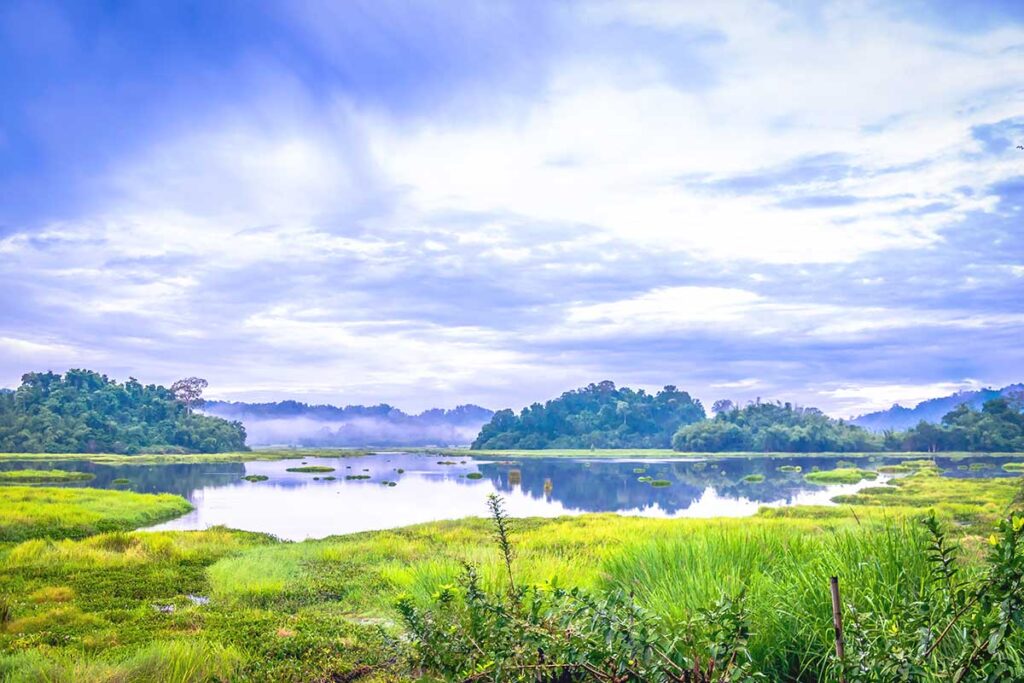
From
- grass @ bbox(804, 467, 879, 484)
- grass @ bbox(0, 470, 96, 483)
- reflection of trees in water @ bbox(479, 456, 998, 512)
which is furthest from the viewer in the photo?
grass @ bbox(804, 467, 879, 484)

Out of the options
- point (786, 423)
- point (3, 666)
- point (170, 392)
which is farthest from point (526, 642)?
point (170, 392)

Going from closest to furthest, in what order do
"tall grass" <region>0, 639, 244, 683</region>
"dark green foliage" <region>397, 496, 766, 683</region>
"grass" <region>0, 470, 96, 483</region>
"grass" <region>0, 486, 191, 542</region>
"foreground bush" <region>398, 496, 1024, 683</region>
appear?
"foreground bush" <region>398, 496, 1024, 683</region>, "dark green foliage" <region>397, 496, 766, 683</region>, "tall grass" <region>0, 639, 244, 683</region>, "grass" <region>0, 486, 191, 542</region>, "grass" <region>0, 470, 96, 483</region>

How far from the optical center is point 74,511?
24281 millimetres

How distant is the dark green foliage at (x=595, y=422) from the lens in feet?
566

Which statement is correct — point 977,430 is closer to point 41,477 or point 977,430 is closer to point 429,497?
point 429,497

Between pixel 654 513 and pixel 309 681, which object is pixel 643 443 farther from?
pixel 309 681

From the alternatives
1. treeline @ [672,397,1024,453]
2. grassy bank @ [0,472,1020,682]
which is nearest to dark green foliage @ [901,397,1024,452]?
treeline @ [672,397,1024,453]

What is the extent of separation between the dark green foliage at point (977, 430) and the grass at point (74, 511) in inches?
3948

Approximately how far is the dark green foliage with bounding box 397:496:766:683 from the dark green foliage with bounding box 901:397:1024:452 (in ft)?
362

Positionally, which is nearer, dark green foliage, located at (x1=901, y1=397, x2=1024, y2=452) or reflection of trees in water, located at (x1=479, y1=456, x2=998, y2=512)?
reflection of trees in water, located at (x1=479, y1=456, x2=998, y2=512)

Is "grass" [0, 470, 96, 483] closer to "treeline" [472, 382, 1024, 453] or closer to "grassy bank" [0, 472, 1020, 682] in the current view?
"grassy bank" [0, 472, 1020, 682]

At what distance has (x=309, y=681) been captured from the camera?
6.92 meters

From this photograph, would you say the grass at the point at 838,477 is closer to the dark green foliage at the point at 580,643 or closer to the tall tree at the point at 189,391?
the dark green foliage at the point at 580,643

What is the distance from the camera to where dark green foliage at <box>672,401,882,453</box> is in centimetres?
11762
